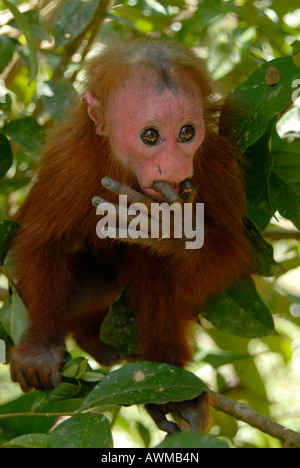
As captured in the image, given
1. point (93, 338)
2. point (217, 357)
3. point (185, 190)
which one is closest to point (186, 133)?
point (185, 190)

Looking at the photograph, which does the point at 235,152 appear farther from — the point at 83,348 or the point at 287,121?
the point at 83,348

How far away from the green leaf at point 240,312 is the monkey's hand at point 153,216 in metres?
0.65

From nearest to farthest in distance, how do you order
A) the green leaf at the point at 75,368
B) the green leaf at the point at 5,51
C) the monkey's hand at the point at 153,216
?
1. the monkey's hand at the point at 153,216
2. the green leaf at the point at 75,368
3. the green leaf at the point at 5,51

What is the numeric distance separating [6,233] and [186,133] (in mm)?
1241

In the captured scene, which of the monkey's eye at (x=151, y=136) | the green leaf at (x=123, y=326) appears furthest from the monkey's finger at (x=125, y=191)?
the green leaf at (x=123, y=326)

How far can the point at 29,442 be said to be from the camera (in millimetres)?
2719

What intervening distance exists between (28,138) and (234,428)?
2.32m

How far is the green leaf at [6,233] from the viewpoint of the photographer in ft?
12.1

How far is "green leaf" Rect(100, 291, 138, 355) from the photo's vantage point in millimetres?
4102

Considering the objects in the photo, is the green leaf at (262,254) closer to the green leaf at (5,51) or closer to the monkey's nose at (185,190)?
the monkey's nose at (185,190)

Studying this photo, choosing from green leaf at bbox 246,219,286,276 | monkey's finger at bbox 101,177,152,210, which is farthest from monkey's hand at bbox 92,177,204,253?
green leaf at bbox 246,219,286,276

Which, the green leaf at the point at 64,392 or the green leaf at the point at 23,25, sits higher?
the green leaf at the point at 23,25

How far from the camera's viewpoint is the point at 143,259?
4051 millimetres

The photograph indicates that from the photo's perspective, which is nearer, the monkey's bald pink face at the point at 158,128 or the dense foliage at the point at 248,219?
the dense foliage at the point at 248,219
